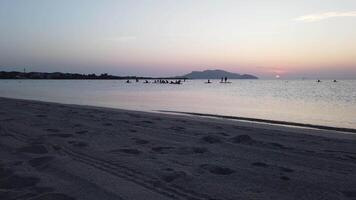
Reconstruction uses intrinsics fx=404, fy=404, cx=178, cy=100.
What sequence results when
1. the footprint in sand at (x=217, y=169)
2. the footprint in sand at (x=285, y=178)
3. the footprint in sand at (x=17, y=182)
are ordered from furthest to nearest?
1. the footprint in sand at (x=217, y=169)
2. the footprint in sand at (x=285, y=178)
3. the footprint in sand at (x=17, y=182)

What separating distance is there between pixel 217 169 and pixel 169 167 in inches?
28.4

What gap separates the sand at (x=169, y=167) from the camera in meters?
4.87

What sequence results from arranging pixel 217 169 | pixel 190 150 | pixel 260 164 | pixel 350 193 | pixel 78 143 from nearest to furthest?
1. pixel 350 193
2. pixel 217 169
3. pixel 260 164
4. pixel 190 150
5. pixel 78 143

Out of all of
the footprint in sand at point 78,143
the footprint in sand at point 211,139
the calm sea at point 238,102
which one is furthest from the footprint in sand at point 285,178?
the calm sea at point 238,102

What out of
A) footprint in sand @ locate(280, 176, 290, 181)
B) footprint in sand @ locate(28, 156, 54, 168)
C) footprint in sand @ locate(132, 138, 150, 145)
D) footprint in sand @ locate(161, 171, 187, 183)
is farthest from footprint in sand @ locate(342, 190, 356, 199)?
footprint in sand @ locate(132, 138, 150, 145)

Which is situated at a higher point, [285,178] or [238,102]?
[285,178]

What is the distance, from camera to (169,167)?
609cm

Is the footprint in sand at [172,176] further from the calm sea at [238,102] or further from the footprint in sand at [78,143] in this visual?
the calm sea at [238,102]

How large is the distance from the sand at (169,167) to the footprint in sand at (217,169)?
0.6 inches

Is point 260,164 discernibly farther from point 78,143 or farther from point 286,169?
point 78,143

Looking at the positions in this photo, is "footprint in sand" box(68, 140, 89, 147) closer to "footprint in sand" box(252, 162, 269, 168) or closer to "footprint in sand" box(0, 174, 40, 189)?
"footprint in sand" box(0, 174, 40, 189)

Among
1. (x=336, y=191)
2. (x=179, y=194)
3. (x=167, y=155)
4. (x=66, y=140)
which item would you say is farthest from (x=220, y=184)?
(x=66, y=140)

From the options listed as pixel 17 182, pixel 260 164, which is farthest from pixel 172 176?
pixel 17 182

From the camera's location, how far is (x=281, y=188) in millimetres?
5094
